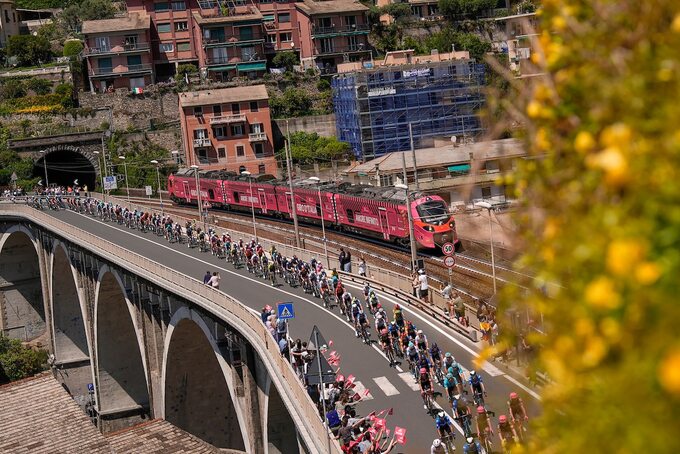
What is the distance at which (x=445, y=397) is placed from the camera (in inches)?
1083

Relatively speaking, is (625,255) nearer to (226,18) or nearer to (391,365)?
(391,365)

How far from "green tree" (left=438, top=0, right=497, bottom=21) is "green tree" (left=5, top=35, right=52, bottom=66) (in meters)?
45.7

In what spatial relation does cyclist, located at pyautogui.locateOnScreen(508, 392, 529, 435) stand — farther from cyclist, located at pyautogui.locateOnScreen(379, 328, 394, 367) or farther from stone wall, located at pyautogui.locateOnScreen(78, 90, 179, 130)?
stone wall, located at pyautogui.locateOnScreen(78, 90, 179, 130)

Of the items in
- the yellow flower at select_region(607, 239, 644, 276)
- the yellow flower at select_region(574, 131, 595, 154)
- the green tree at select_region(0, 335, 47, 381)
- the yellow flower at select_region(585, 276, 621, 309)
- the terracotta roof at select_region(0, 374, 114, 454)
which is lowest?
the green tree at select_region(0, 335, 47, 381)

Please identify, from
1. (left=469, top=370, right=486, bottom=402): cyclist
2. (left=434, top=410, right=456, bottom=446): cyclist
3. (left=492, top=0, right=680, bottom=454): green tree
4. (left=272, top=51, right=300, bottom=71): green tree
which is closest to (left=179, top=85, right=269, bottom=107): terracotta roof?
(left=272, top=51, right=300, bottom=71): green tree

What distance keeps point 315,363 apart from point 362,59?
297 ft

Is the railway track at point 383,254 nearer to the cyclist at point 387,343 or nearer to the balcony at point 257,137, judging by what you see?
the cyclist at point 387,343

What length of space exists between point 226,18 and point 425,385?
291 ft

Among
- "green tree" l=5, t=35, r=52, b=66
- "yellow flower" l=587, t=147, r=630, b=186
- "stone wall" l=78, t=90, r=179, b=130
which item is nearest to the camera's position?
"yellow flower" l=587, t=147, r=630, b=186

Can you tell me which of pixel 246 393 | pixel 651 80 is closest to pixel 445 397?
pixel 246 393

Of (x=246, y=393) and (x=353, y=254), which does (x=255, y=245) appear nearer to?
(x=353, y=254)

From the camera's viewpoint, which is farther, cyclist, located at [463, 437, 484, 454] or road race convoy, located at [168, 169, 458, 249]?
road race convoy, located at [168, 169, 458, 249]

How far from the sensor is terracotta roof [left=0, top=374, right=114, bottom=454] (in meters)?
53.4

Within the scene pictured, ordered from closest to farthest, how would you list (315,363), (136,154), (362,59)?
(315,363) → (136,154) → (362,59)
